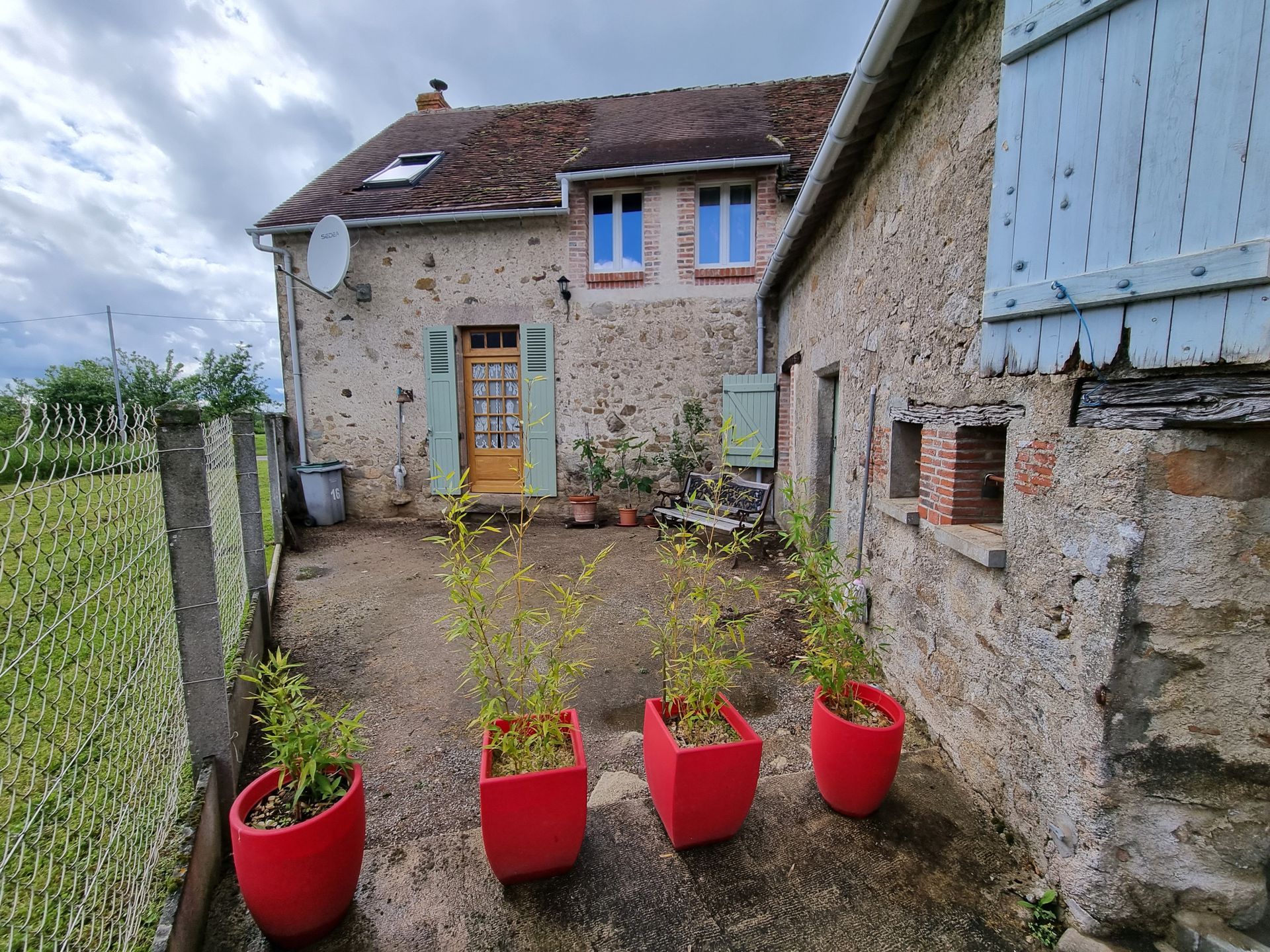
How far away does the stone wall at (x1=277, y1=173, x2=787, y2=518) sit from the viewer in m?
7.09

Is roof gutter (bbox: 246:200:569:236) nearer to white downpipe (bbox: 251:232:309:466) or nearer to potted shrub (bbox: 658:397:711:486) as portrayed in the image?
white downpipe (bbox: 251:232:309:466)

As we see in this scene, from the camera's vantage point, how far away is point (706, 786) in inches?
74.2

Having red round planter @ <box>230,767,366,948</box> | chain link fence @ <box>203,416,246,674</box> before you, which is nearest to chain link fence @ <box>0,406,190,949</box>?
Result: red round planter @ <box>230,767,366,948</box>

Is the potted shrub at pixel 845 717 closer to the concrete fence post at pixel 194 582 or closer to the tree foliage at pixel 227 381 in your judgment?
the concrete fence post at pixel 194 582

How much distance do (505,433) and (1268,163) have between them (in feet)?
23.9

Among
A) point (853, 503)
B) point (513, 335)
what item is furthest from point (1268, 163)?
point (513, 335)

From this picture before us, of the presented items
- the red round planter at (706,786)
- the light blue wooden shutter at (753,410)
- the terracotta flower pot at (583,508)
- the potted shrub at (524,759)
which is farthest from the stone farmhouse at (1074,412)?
the terracotta flower pot at (583,508)

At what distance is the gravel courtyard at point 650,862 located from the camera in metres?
1.66

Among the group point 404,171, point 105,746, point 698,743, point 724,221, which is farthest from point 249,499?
point 404,171

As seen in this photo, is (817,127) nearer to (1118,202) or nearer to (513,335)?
(513,335)

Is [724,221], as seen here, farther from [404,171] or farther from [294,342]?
[294,342]

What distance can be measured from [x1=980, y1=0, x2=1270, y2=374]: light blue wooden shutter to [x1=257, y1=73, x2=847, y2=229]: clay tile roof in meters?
5.27

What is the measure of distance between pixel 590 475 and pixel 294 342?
14.5 feet

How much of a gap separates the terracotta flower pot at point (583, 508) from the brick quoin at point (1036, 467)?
559cm
